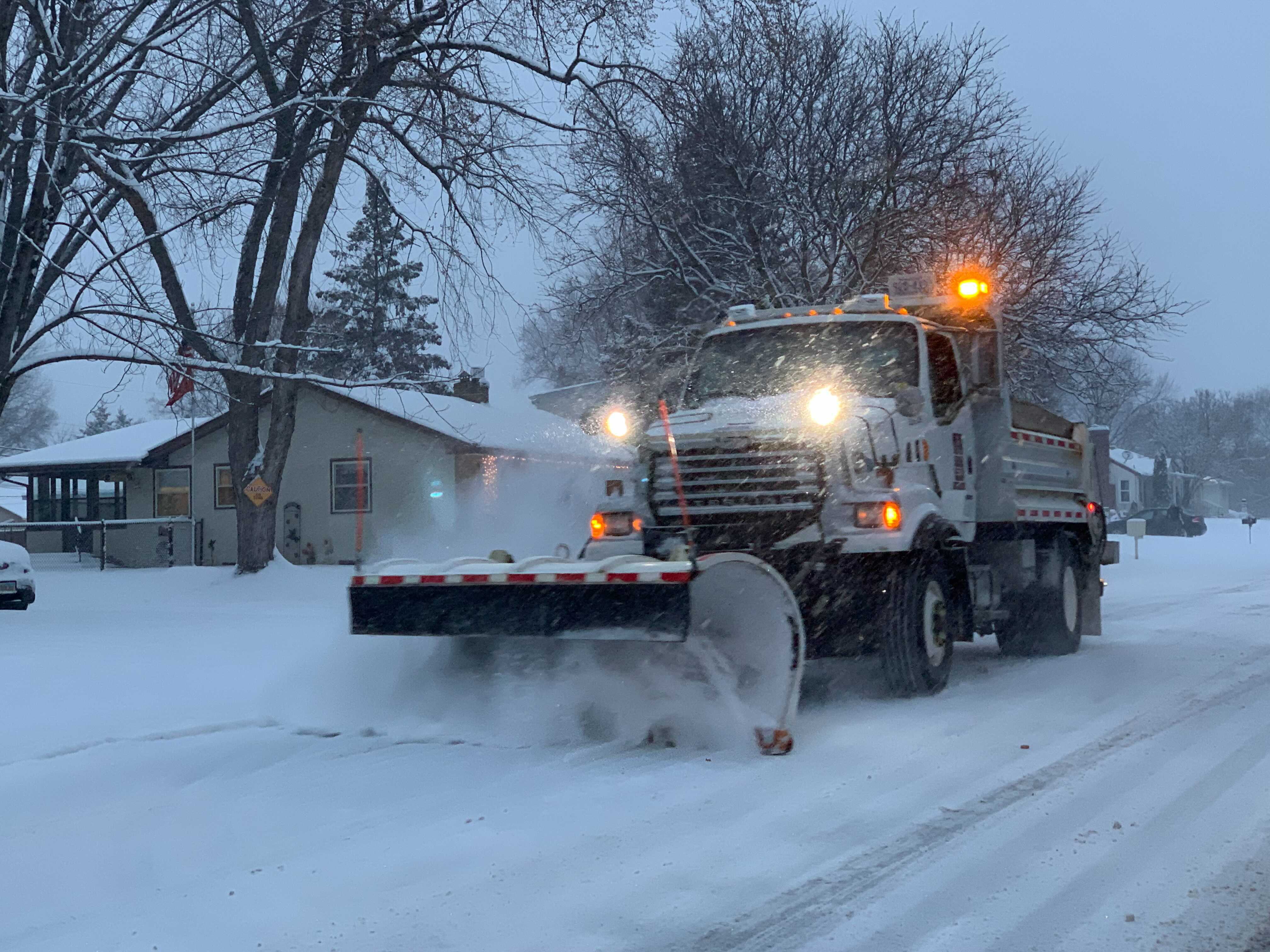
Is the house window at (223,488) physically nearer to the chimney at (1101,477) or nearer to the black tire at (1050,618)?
the chimney at (1101,477)

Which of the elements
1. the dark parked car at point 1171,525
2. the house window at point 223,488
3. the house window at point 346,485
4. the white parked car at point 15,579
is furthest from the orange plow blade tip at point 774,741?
the dark parked car at point 1171,525

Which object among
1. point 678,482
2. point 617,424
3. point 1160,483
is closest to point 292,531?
point 617,424

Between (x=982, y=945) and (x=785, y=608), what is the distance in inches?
115

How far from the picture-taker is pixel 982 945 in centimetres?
393

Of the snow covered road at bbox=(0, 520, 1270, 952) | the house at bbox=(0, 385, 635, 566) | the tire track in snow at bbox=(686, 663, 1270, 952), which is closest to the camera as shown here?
the tire track in snow at bbox=(686, 663, 1270, 952)

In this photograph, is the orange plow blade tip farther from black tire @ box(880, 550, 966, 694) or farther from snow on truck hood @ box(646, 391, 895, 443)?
snow on truck hood @ box(646, 391, 895, 443)

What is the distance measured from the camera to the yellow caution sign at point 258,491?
21234 millimetres

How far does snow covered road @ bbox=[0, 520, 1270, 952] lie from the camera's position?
163 inches

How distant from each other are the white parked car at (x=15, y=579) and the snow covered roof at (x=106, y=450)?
15.4 meters

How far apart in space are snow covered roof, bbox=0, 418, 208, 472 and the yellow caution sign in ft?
36.9

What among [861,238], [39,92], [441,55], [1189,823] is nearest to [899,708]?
[1189,823]

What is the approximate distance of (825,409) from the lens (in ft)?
25.7

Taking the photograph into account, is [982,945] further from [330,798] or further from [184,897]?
[330,798]

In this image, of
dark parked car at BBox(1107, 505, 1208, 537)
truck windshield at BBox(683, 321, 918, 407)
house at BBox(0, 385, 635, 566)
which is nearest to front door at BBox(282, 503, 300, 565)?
house at BBox(0, 385, 635, 566)
